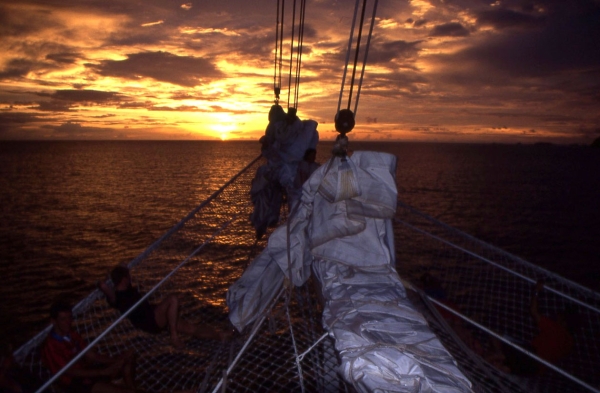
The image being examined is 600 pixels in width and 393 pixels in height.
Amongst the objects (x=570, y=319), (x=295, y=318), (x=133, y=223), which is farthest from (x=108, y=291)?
(x=133, y=223)

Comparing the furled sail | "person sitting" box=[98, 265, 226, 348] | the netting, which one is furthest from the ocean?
the furled sail

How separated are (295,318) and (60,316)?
6.70 metres

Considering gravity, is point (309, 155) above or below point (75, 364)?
above

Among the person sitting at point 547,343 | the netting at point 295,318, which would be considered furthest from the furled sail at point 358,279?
the person sitting at point 547,343

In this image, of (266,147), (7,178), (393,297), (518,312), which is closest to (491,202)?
(518,312)

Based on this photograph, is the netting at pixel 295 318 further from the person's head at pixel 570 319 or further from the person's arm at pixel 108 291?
the person's head at pixel 570 319

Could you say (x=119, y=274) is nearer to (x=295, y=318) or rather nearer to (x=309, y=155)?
(x=309, y=155)

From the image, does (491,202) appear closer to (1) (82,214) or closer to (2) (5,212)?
(1) (82,214)

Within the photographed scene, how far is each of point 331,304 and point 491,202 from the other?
28278 millimetres

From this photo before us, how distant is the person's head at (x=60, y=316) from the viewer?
3.57 m

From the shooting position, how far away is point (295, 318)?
9547 millimetres

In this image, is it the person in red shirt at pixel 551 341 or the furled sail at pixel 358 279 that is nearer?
the furled sail at pixel 358 279

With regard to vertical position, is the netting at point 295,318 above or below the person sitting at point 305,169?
below

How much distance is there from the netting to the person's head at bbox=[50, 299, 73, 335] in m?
0.22
